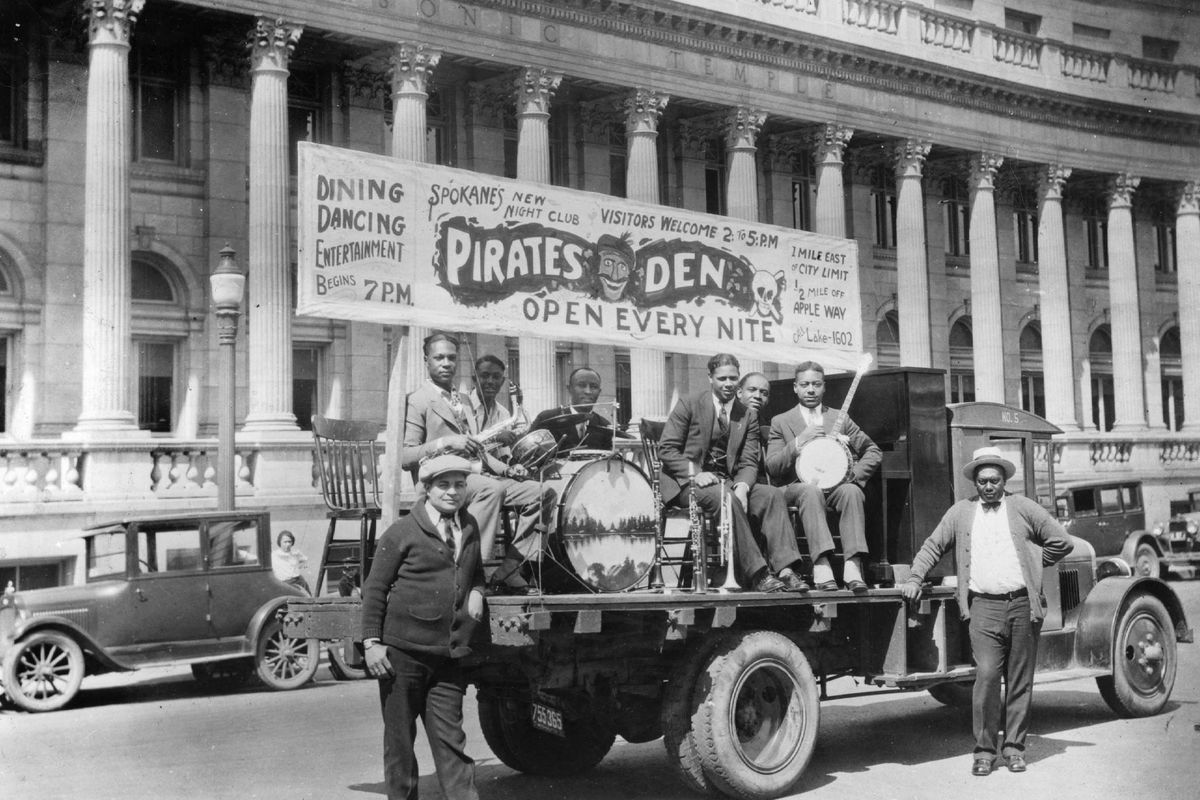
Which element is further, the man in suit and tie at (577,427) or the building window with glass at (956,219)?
the building window with glass at (956,219)

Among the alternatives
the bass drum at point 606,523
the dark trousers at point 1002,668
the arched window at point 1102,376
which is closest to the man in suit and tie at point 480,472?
the bass drum at point 606,523

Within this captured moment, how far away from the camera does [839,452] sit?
932 centimetres

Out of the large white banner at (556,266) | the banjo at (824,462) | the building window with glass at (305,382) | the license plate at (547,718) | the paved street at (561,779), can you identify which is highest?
the building window with glass at (305,382)

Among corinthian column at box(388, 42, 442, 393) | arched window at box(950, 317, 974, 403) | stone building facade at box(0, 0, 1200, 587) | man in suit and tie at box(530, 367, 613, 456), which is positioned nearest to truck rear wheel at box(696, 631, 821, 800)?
man in suit and tie at box(530, 367, 613, 456)

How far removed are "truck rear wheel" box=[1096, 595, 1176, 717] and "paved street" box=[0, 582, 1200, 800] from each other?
0.55 feet

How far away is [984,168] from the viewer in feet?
116

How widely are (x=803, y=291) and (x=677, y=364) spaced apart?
2094cm

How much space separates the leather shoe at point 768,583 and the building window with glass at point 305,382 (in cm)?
1952

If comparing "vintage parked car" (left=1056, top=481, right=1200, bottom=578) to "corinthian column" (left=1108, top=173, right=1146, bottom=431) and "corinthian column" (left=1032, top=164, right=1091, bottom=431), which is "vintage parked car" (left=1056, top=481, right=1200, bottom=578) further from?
"corinthian column" (left=1108, top=173, right=1146, bottom=431)

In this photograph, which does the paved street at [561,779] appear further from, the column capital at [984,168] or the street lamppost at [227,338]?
the column capital at [984,168]

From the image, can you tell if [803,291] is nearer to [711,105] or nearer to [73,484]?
[73,484]

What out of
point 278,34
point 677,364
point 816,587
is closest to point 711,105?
point 677,364

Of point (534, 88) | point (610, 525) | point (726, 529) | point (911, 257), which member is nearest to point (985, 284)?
point (911, 257)

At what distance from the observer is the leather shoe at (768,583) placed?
8.57 m
